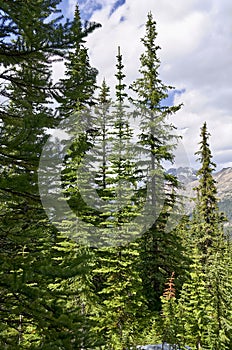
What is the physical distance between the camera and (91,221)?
53.8 feet

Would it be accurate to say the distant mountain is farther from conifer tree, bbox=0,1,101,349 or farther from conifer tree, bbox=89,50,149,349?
conifer tree, bbox=0,1,101,349

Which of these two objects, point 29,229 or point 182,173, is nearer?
point 29,229

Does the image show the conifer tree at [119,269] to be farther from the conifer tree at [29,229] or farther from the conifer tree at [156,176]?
the conifer tree at [29,229]

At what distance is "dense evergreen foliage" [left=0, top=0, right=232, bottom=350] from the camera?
4.40 meters

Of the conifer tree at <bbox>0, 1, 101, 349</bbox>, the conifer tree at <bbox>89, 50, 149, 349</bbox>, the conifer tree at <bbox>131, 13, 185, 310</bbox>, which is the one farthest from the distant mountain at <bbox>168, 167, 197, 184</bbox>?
the conifer tree at <bbox>0, 1, 101, 349</bbox>

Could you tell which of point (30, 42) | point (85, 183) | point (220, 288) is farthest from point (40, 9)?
point (220, 288)

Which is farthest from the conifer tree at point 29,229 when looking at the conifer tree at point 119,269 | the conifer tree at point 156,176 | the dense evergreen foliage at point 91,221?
the conifer tree at point 156,176

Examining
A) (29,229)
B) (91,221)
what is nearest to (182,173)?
(91,221)

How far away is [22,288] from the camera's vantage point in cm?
377

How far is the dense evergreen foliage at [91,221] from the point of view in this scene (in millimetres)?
4403

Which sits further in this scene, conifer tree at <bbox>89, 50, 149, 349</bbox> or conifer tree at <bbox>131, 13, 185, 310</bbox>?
conifer tree at <bbox>131, 13, 185, 310</bbox>

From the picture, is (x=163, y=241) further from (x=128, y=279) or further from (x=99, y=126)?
(x=99, y=126)

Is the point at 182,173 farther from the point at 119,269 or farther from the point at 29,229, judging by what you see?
the point at 29,229

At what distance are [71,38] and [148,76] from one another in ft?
59.5
